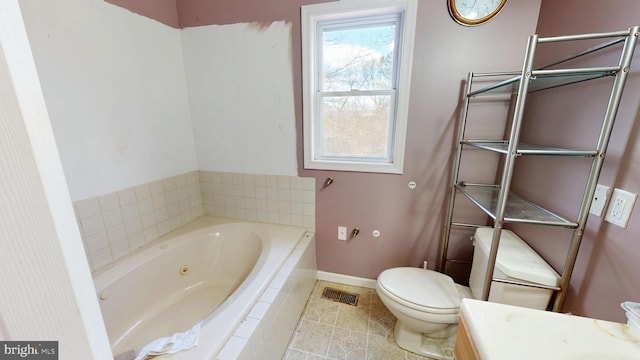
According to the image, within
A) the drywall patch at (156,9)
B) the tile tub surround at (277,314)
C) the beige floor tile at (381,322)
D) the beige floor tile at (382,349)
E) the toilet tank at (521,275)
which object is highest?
the drywall patch at (156,9)

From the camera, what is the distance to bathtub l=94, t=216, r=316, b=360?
997 millimetres

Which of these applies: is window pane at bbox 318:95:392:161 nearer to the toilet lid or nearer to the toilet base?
the toilet lid

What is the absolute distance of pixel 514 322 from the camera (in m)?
0.62

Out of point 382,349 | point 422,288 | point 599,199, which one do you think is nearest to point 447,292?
point 422,288

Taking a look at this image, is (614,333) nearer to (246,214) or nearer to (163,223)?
(246,214)

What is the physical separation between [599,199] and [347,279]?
148cm

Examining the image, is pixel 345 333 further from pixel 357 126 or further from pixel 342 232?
pixel 357 126

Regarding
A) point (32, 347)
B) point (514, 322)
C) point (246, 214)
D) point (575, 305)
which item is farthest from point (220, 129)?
point (575, 305)

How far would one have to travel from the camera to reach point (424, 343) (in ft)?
4.35

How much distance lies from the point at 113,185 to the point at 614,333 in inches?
85.0

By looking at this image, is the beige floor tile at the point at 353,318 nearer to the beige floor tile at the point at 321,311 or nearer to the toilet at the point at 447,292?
the beige floor tile at the point at 321,311

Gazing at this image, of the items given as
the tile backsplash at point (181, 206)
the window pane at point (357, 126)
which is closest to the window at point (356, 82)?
the window pane at point (357, 126)

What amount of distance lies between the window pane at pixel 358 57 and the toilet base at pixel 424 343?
59.9 inches

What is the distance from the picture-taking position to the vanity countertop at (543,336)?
555mm
